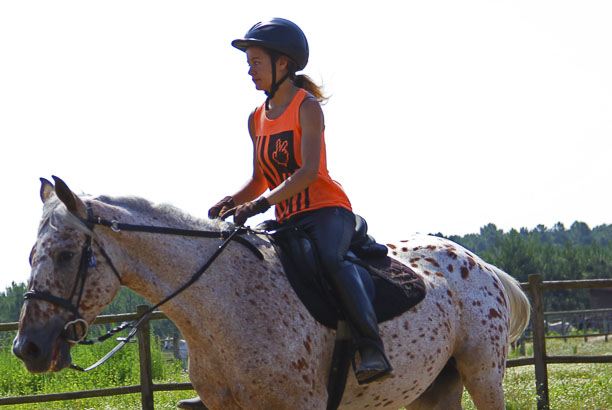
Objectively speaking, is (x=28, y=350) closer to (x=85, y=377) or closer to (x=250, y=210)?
(x=250, y=210)

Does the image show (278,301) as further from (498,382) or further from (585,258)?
(585,258)

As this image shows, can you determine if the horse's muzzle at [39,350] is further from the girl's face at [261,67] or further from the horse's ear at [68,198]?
the girl's face at [261,67]

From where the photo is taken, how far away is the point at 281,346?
357 centimetres

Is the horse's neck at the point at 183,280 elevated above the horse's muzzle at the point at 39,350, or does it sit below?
above

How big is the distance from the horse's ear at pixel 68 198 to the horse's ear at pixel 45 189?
273 mm

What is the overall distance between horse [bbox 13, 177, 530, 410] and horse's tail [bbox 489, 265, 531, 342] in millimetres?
1510

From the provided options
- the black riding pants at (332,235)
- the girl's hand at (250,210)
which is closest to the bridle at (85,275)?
the girl's hand at (250,210)

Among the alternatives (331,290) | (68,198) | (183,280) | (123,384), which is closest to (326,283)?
(331,290)

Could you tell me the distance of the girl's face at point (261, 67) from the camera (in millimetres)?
4121

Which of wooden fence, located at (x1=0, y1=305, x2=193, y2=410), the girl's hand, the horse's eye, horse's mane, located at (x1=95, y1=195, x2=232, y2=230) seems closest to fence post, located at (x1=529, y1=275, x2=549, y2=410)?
wooden fence, located at (x1=0, y1=305, x2=193, y2=410)

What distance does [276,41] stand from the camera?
4066 mm

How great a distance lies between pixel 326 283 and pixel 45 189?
1.54 m

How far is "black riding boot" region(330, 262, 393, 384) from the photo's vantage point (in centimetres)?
378

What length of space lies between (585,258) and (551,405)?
81180 millimetres
